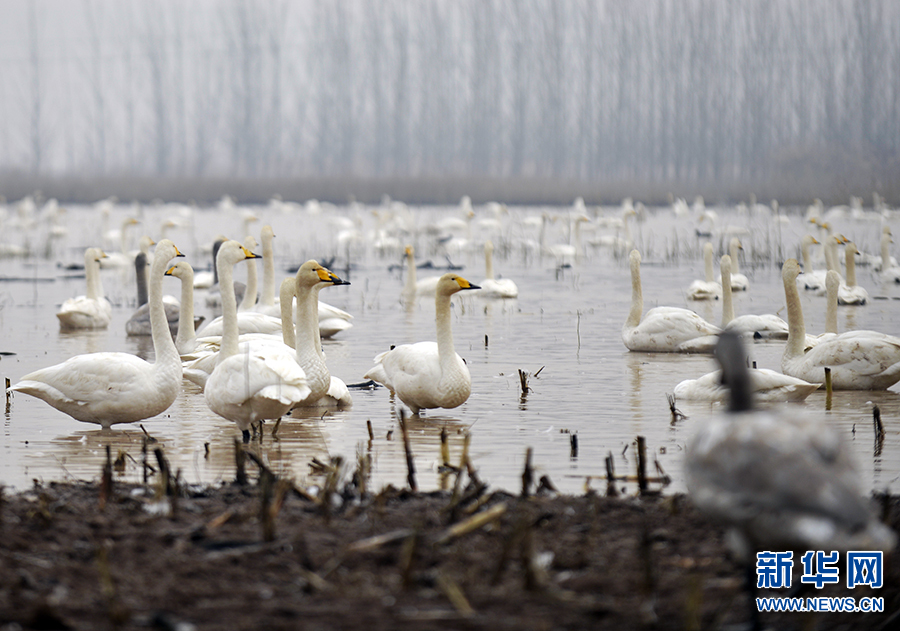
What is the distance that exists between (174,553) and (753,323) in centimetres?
919

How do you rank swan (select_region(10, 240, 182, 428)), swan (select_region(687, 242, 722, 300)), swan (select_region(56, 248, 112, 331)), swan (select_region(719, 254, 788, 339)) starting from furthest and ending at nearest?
swan (select_region(687, 242, 722, 300)), swan (select_region(56, 248, 112, 331)), swan (select_region(719, 254, 788, 339)), swan (select_region(10, 240, 182, 428))

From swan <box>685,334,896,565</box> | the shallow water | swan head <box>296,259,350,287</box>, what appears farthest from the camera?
swan head <box>296,259,350,287</box>

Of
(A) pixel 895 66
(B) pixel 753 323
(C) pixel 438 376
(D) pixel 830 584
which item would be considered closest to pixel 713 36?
(A) pixel 895 66

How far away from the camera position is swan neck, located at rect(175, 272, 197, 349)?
1019 cm

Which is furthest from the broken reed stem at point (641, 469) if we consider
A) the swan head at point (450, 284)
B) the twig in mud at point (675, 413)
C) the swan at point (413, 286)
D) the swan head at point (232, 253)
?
the swan at point (413, 286)

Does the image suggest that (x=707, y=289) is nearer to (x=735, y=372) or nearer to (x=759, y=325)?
(x=759, y=325)

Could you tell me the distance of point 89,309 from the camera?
13133 mm

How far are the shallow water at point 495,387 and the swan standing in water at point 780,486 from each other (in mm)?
1884

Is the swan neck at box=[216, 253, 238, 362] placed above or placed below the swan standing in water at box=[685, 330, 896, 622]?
above

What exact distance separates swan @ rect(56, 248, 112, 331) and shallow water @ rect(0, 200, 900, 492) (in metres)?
0.18

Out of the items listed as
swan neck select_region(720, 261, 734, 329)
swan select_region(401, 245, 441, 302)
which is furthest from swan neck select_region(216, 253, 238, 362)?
swan select_region(401, 245, 441, 302)

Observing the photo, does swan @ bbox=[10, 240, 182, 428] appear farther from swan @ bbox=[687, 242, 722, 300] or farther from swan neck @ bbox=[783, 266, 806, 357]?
swan @ bbox=[687, 242, 722, 300]

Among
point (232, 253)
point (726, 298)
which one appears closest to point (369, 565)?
point (232, 253)

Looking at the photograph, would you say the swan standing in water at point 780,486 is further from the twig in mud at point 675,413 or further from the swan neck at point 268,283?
the swan neck at point 268,283
